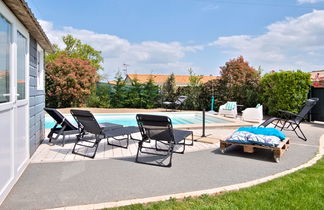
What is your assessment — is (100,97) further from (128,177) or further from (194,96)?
(128,177)

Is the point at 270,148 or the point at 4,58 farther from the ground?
the point at 4,58

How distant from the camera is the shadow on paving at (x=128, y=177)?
3.03 m

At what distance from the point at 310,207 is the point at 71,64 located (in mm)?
15025

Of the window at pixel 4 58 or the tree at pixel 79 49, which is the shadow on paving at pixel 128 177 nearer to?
the window at pixel 4 58

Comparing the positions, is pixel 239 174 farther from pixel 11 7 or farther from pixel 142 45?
pixel 142 45

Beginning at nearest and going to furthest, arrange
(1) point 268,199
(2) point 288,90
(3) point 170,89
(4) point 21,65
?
(1) point 268,199, (4) point 21,65, (2) point 288,90, (3) point 170,89

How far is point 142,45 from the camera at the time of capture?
Result: 26.2 meters

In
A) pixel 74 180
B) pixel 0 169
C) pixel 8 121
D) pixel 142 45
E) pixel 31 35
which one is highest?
pixel 142 45

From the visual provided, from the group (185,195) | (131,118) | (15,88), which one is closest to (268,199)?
→ (185,195)

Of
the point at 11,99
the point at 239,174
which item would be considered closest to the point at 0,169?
the point at 11,99

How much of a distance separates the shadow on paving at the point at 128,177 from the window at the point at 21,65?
4.31ft

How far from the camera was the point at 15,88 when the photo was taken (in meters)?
3.42

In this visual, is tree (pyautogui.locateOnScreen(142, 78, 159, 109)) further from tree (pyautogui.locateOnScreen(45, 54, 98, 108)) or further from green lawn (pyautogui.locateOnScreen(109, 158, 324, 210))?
green lawn (pyautogui.locateOnScreen(109, 158, 324, 210))

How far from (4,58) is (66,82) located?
12.6m
